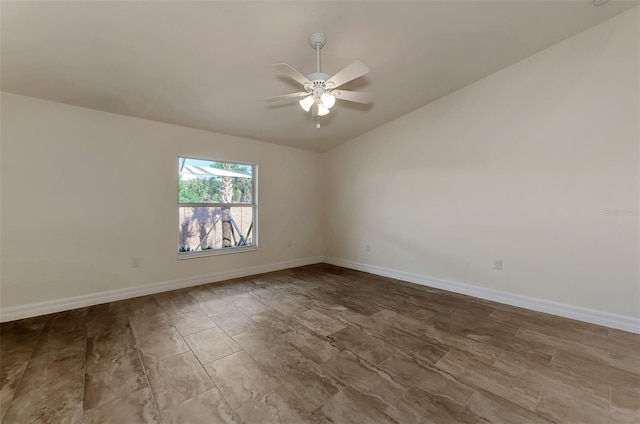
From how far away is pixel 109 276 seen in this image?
132 inches

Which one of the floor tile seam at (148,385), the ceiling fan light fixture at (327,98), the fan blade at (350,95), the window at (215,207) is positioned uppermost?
the fan blade at (350,95)

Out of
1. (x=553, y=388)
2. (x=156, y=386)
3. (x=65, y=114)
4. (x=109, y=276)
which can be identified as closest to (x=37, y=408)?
(x=156, y=386)

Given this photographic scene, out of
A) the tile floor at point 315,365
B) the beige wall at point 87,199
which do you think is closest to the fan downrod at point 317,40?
the beige wall at point 87,199

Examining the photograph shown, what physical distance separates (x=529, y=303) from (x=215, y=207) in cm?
462

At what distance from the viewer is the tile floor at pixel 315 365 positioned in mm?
1556

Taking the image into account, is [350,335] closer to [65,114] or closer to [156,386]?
[156,386]

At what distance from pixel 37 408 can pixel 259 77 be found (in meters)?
3.24

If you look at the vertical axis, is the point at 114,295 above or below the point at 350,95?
A: below

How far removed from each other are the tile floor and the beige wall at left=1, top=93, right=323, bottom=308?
488 millimetres

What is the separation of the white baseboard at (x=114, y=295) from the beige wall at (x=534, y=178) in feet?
8.85

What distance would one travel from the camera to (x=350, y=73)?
2.13m

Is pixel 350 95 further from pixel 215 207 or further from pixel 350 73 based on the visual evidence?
pixel 215 207

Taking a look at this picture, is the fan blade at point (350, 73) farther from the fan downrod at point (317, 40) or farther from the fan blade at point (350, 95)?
the fan downrod at point (317, 40)

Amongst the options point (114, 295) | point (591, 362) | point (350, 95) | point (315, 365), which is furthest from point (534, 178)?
point (114, 295)
